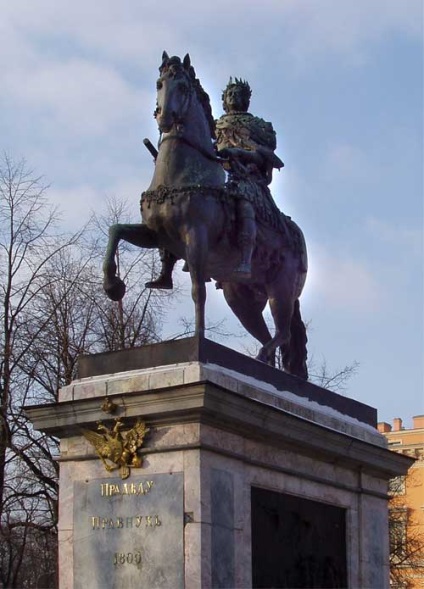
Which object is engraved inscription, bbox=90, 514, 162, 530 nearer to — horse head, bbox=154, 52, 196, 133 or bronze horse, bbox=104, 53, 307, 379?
bronze horse, bbox=104, 53, 307, 379

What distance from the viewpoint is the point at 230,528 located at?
9812mm

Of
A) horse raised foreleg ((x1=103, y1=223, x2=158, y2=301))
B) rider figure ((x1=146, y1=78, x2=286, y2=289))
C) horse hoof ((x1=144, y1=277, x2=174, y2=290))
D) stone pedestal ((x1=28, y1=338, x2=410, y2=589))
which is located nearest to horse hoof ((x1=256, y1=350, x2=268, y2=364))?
stone pedestal ((x1=28, y1=338, x2=410, y2=589))

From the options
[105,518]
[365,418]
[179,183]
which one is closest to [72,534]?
[105,518]

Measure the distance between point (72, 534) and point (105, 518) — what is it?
43cm

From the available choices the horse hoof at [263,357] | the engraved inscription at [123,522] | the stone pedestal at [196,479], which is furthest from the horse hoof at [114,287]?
the engraved inscription at [123,522]

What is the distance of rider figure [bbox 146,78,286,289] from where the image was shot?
11242 millimetres

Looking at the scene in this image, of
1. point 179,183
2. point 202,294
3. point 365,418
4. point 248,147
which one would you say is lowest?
point 365,418

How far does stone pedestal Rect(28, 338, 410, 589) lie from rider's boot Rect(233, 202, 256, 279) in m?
0.95

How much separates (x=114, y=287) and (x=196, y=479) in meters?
2.47

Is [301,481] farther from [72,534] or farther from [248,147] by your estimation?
[248,147]

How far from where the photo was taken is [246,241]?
36.6ft

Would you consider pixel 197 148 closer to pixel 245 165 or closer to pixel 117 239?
pixel 117 239

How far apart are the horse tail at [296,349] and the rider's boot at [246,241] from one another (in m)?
2.03

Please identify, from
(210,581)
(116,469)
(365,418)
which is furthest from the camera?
(365,418)
